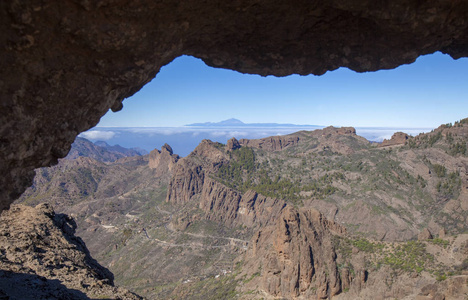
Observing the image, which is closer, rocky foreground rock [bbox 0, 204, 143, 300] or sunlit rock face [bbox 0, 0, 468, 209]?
sunlit rock face [bbox 0, 0, 468, 209]

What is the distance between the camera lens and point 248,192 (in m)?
91.2

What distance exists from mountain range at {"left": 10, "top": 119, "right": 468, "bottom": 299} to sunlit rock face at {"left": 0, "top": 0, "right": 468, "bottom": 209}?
24.3 meters

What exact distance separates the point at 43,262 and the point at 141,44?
11.4 meters

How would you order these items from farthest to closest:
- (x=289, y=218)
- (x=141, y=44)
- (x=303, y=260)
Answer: (x=289, y=218) < (x=303, y=260) < (x=141, y=44)

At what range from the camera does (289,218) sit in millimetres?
39031

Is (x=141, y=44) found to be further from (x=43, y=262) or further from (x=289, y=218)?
(x=289, y=218)

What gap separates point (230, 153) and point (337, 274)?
289 feet

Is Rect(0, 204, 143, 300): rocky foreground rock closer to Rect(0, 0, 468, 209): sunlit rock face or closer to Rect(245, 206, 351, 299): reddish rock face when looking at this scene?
Rect(0, 0, 468, 209): sunlit rock face

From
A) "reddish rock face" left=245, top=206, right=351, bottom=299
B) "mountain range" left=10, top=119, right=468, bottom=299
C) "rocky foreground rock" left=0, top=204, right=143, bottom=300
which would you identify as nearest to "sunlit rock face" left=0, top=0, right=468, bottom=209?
"rocky foreground rock" left=0, top=204, right=143, bottom=300

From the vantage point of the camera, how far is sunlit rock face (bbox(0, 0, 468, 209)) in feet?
17.7

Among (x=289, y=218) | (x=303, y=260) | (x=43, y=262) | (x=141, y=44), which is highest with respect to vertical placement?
(x=141, y=44)

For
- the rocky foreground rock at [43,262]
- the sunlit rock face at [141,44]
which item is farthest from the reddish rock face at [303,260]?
the sunlit rock face at [141,44]

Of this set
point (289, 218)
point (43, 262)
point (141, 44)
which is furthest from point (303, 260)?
point (141, 44)

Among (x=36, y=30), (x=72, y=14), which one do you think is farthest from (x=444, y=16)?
(x=36, y=30)
